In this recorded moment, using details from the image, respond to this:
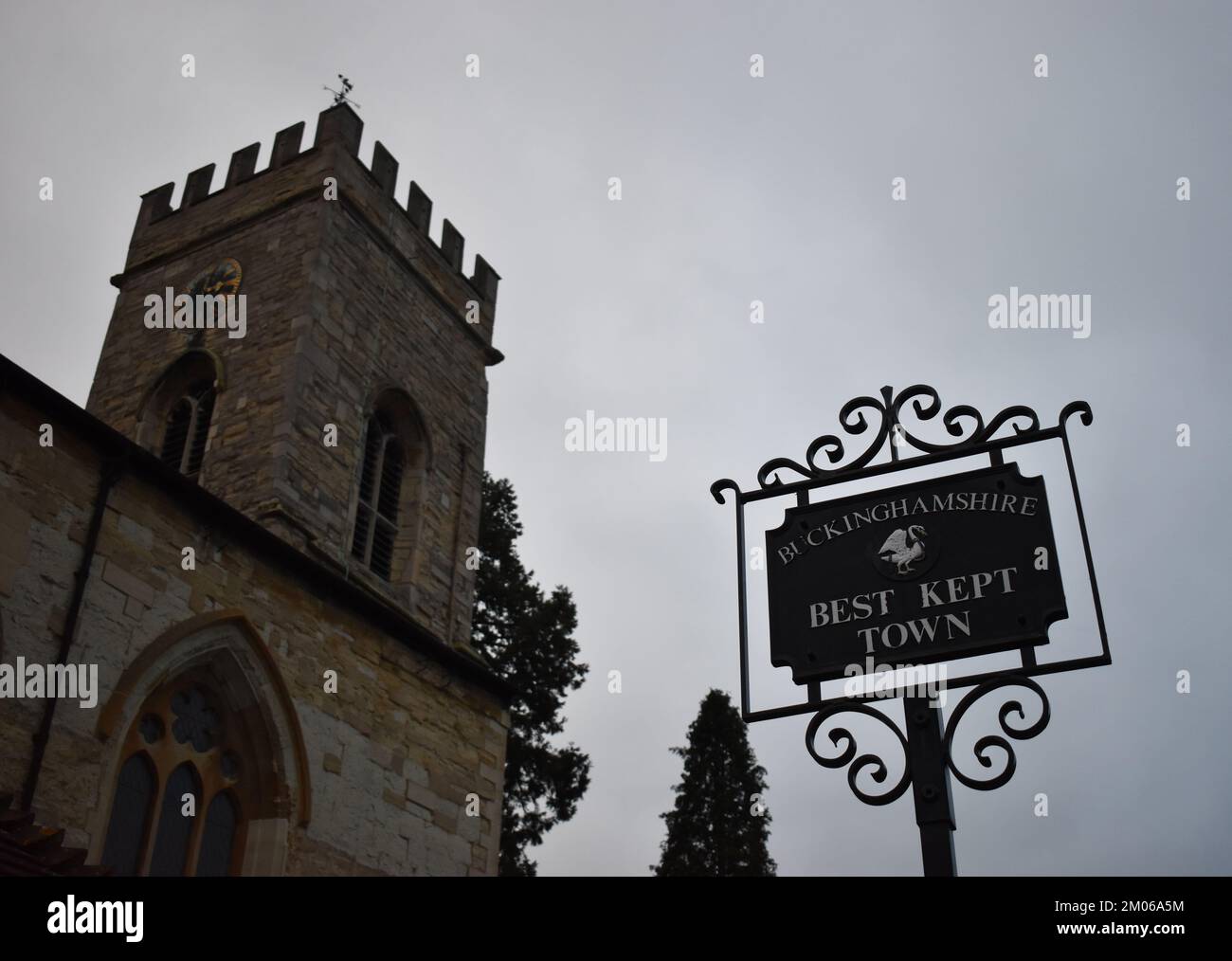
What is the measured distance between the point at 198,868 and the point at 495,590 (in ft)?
45.1

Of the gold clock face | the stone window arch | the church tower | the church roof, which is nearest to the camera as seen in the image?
the church roof

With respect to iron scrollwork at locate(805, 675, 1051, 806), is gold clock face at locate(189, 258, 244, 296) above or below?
above

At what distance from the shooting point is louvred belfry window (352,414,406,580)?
44.7 ft

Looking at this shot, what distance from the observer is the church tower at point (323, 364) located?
13.0 meters

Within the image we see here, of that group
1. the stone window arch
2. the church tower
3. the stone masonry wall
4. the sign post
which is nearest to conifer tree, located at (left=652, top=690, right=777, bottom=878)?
the church tower

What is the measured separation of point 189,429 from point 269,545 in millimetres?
4713

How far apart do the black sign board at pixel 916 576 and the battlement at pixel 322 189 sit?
43.6 feet

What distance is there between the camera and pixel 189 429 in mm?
14172

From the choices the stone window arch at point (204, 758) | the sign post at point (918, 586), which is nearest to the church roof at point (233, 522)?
the stone window arch at point (204, 758)

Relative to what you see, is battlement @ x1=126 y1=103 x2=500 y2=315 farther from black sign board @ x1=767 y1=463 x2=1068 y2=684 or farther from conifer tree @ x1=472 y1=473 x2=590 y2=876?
black sign board @ x1=767 y1=463 x2=1068 y2=684

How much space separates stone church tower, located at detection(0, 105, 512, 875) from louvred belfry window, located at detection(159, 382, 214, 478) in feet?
0.11

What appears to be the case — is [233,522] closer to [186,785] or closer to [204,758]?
[204,758]

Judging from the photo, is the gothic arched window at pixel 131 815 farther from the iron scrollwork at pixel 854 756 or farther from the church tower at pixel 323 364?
the iron scrollwork at pixel 854 756
